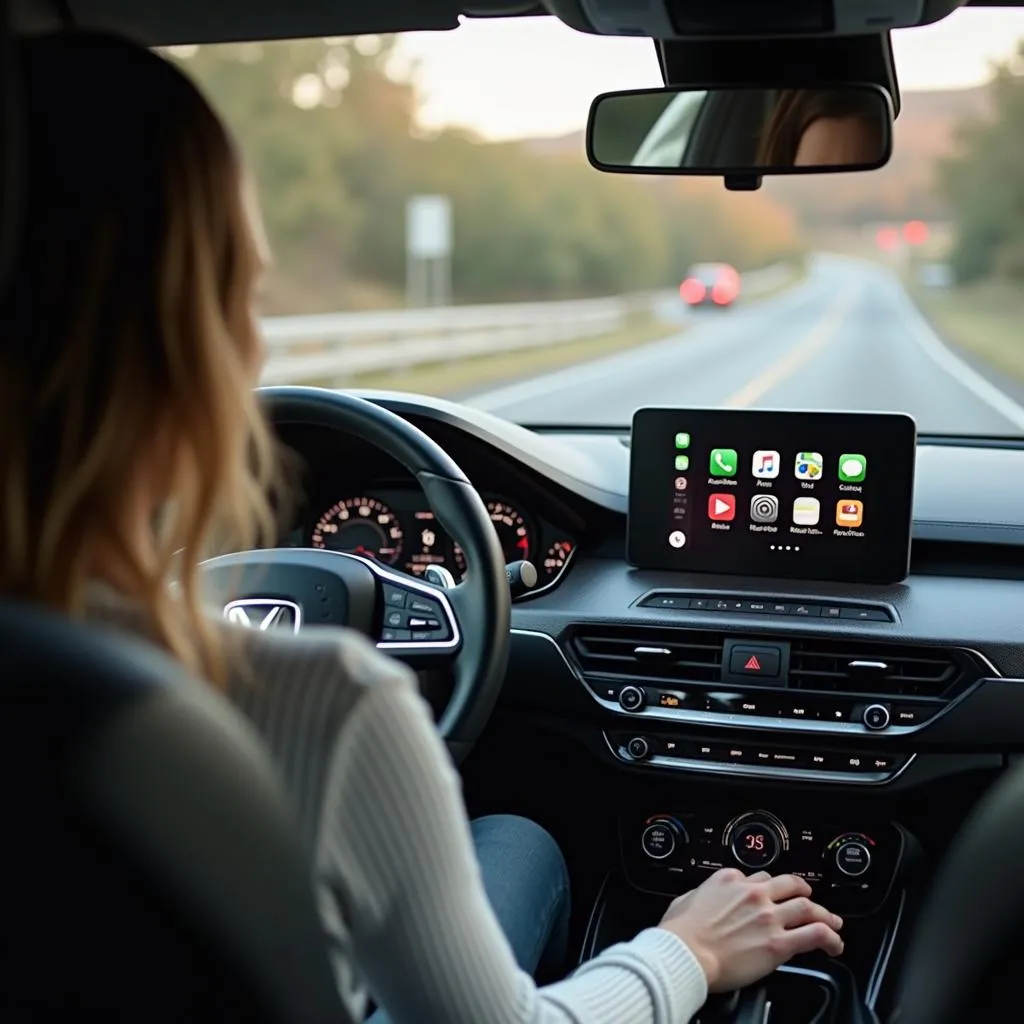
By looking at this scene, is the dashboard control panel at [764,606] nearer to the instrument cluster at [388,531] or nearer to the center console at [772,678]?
the center console at [772,678]

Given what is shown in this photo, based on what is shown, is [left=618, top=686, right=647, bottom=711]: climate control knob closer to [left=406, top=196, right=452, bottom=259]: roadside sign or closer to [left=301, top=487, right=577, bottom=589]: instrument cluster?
[left=301, top=487, right=577, bottom=589]: instrument cluster

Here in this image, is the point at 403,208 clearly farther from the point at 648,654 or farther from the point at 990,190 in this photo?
the point at 648,654

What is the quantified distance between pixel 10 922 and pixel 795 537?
8.86 ft

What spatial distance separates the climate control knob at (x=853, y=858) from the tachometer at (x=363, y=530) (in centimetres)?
133

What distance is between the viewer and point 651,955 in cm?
201

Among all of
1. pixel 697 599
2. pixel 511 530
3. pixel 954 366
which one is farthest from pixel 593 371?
pixel 697 599

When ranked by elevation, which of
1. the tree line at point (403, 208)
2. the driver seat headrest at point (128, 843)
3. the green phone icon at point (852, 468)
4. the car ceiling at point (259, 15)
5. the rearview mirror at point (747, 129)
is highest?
the car ceiling at point (259, 15)

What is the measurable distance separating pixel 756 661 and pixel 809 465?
52 cm

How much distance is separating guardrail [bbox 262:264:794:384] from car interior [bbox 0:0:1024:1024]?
5.76 ft

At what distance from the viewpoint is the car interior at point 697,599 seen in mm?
2838

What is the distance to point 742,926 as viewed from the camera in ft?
7.49

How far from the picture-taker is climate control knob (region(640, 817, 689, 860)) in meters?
3.67

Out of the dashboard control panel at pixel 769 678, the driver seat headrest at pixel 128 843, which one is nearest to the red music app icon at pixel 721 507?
the dashboard control panel at pixel 769 678

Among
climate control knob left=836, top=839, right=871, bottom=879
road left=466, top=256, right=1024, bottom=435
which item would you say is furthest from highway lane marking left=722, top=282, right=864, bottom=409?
climate control knob left=836, top=839, right=871, bottom=879
